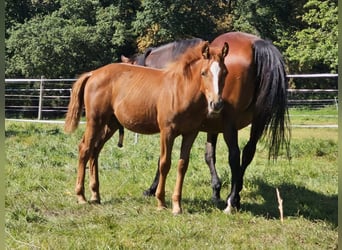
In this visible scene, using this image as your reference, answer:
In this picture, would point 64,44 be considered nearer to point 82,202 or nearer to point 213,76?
point 82,202

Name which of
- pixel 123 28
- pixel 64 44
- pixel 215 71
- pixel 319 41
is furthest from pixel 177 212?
pixel 123 28

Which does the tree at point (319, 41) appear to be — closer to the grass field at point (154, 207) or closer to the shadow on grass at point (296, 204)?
the grass field at point (154, 207)

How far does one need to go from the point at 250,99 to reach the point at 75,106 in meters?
2.00

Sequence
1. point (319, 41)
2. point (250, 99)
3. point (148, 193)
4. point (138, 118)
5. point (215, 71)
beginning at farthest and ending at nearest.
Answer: point (319, 41), point (148, 193), point (138, 118), point (250, 99), point (215, 71)

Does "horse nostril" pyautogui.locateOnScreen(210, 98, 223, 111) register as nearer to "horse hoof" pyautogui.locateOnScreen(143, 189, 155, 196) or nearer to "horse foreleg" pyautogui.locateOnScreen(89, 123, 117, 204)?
"horse foreleg" pyautogui.locateOnScreen(89, 123, 117, 204)

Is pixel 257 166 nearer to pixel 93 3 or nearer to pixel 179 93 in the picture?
pixel 179 93

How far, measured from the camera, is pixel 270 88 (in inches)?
179

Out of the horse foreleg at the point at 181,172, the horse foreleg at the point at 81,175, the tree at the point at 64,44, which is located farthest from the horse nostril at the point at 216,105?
the tree at the point at 64,44

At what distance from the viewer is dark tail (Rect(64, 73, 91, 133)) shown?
5137mm

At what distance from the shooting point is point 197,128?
4578mm

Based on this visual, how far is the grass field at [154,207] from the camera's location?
3686 millimetres

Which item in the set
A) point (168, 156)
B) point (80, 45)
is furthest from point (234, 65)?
point (80, 45)

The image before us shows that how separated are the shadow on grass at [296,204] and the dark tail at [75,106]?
212 centimetres

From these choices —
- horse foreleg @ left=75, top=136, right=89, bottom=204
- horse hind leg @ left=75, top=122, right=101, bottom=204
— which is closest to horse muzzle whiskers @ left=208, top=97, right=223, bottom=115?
horse hind leg @ left=75, top=122, right=101, bottom=204
